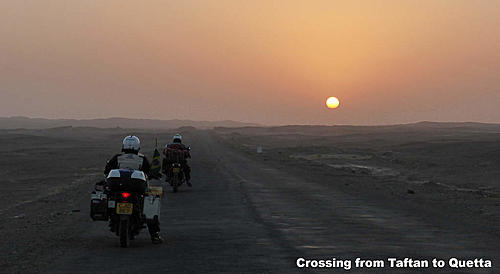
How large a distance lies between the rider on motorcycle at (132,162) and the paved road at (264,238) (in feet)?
1.12

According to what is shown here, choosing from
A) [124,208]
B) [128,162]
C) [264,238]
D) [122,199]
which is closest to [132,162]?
[128,162]

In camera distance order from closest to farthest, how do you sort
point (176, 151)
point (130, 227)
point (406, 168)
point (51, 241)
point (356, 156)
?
point (130, 227) → point (51, 241) → point (176, 151) → point (406, 168) → point (356, 156)

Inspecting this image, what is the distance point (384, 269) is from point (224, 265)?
253cm

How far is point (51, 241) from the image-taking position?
14.8m

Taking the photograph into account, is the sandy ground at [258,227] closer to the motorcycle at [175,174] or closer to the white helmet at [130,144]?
the motorcycle at [175,174]

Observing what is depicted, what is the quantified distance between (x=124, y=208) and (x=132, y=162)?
3.35 feet

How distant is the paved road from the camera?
11758mm

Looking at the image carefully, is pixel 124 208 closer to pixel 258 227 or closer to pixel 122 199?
pixel 122 199

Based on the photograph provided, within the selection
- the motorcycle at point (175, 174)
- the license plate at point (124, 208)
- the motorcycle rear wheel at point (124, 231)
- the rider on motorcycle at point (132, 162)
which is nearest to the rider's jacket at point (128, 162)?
the rider on motorcycle at point (132, 162)

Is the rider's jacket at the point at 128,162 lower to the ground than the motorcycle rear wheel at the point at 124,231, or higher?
higher

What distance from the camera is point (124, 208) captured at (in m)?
13.0

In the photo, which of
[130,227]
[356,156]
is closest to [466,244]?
[130,227]

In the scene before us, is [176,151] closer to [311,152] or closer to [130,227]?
[130,227]

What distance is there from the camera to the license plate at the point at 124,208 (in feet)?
42.6
